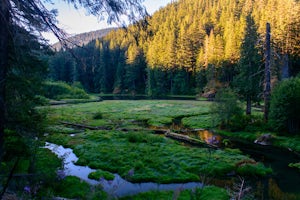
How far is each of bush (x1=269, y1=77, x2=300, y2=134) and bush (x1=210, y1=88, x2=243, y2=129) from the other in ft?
12.2

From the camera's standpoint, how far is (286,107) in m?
22.0

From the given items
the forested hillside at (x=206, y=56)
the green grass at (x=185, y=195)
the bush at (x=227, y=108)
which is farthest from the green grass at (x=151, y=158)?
the forested hillside at (x=206, y=56)

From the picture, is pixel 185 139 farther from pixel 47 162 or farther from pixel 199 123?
pixel 47 162

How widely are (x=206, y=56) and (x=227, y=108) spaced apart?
55584 mm

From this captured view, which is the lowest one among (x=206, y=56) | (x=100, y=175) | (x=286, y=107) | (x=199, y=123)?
(x=100, y=175)

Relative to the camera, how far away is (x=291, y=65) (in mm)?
50125

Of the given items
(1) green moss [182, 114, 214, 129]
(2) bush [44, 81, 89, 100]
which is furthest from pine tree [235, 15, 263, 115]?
(2) bush [44, 81, 89, 100]

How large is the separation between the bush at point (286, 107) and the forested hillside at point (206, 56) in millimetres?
6329

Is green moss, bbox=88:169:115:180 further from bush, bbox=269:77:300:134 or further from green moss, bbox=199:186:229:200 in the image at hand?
bush, bbox=269:77:300:134

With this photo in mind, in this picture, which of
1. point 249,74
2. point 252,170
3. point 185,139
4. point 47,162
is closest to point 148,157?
point 47,162

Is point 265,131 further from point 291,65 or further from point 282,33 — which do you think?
point 282,33

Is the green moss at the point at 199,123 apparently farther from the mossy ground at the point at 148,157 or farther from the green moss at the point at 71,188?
the green moss at the point at 71,188

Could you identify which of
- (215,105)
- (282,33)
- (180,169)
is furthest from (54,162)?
(282,33)

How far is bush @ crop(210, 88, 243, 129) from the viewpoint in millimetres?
26219
